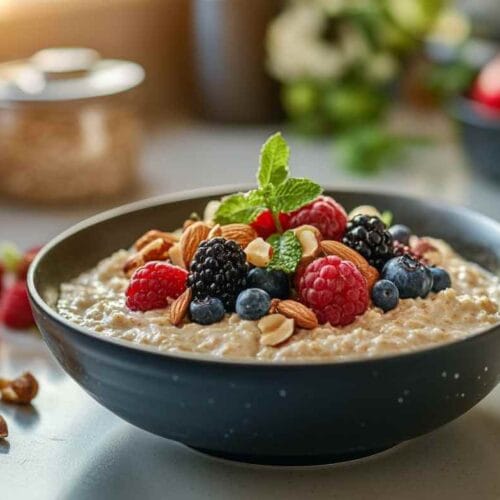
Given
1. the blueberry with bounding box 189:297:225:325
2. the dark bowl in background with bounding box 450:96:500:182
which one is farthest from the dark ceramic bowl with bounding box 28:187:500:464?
the dark bowl in background with bounding box 450:96:500:182

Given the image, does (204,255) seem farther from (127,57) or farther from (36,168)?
(127,57)

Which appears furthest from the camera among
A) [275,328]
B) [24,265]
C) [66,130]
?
[66,130]

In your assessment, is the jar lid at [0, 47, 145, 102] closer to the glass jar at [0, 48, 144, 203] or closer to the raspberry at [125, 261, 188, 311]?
the glass jar at [0, 48, 144, 203]

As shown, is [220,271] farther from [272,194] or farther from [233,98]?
[233,98]

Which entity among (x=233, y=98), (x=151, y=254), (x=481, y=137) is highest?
(x=151, y=254)

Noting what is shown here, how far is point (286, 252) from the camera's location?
1.31 metres

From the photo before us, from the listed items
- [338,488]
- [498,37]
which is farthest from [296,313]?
[498,37]

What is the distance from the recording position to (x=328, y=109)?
2.87 meters

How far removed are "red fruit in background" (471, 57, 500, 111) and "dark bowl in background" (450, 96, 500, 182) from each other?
0.02 m

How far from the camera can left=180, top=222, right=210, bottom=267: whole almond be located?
4.55 feet

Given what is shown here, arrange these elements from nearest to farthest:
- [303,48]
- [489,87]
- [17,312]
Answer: [17,312], [489,87], [303,48]

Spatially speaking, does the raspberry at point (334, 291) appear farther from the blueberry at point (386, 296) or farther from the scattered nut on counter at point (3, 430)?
the scattered nut on counter at point (3, 430)

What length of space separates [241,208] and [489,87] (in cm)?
129

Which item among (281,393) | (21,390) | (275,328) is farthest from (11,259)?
(281,393)
